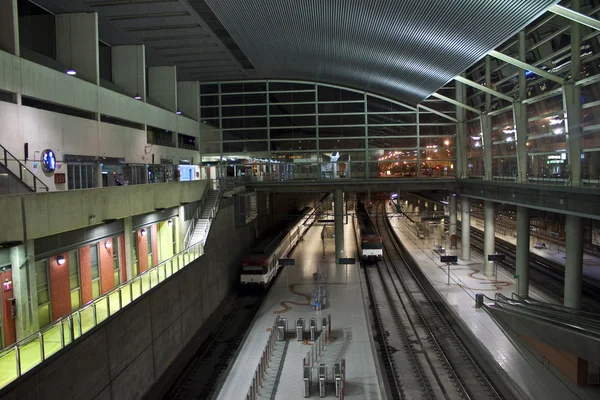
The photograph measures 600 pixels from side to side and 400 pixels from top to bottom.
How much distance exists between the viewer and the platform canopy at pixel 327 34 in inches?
661

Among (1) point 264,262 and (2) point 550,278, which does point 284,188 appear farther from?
(2) point 550,278

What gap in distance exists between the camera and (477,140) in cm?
2964

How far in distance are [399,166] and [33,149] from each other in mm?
23230

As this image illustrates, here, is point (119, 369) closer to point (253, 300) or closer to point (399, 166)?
point (253, 300)

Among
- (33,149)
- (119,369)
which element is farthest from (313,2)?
(119,369)

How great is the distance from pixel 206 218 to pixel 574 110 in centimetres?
1538

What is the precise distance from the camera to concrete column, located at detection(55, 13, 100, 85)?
20469mm

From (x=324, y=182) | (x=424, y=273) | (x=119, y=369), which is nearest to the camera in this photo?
(x=119, y=369)

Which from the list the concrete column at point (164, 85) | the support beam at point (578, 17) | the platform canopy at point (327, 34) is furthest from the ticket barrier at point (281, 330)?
the concrete column at point (164, 85)

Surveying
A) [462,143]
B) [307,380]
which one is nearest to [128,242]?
[307,380]

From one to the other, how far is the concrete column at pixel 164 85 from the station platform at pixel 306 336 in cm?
1304

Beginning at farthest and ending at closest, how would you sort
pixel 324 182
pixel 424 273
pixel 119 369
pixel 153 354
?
pixel 324 182 → pixel 424 273 → pixel 153 354 → pixel 119 369

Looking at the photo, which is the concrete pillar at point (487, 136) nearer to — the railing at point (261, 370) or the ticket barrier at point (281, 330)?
the ticket barrier at point (281, 330)

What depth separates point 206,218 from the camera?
2236 cm
